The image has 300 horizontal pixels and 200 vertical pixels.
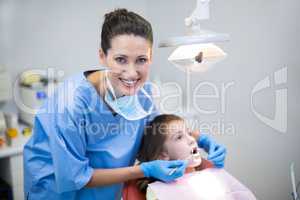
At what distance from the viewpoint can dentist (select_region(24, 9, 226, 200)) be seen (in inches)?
40.9

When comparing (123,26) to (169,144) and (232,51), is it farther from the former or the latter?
(232,51)

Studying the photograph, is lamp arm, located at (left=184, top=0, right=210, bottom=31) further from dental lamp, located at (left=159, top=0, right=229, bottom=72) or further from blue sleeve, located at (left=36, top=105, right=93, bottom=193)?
blue sleeve, located at (left=36, top=105, right=93, bottom=193)

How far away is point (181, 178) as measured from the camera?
113cm

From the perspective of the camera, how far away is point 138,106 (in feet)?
4.06

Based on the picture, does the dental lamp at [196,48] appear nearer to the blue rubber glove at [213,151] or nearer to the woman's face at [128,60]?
the woman's face at [128,60]

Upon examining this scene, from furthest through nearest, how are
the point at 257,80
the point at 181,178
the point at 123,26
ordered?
the point at 257,80, the point at 181,178, the point at 123,26

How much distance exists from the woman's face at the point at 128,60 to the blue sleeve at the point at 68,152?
0.18 m

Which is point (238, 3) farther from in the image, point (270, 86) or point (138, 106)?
point (138, 106)

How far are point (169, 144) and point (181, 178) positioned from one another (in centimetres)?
14

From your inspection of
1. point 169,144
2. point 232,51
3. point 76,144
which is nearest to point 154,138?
point 169,144

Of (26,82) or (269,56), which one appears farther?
(26,82)

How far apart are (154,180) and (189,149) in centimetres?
18

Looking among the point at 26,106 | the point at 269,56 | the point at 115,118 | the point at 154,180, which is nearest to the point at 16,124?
the point at 26,106

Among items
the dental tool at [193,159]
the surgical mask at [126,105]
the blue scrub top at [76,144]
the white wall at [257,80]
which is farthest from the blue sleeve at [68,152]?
the white wall at [257,80]
